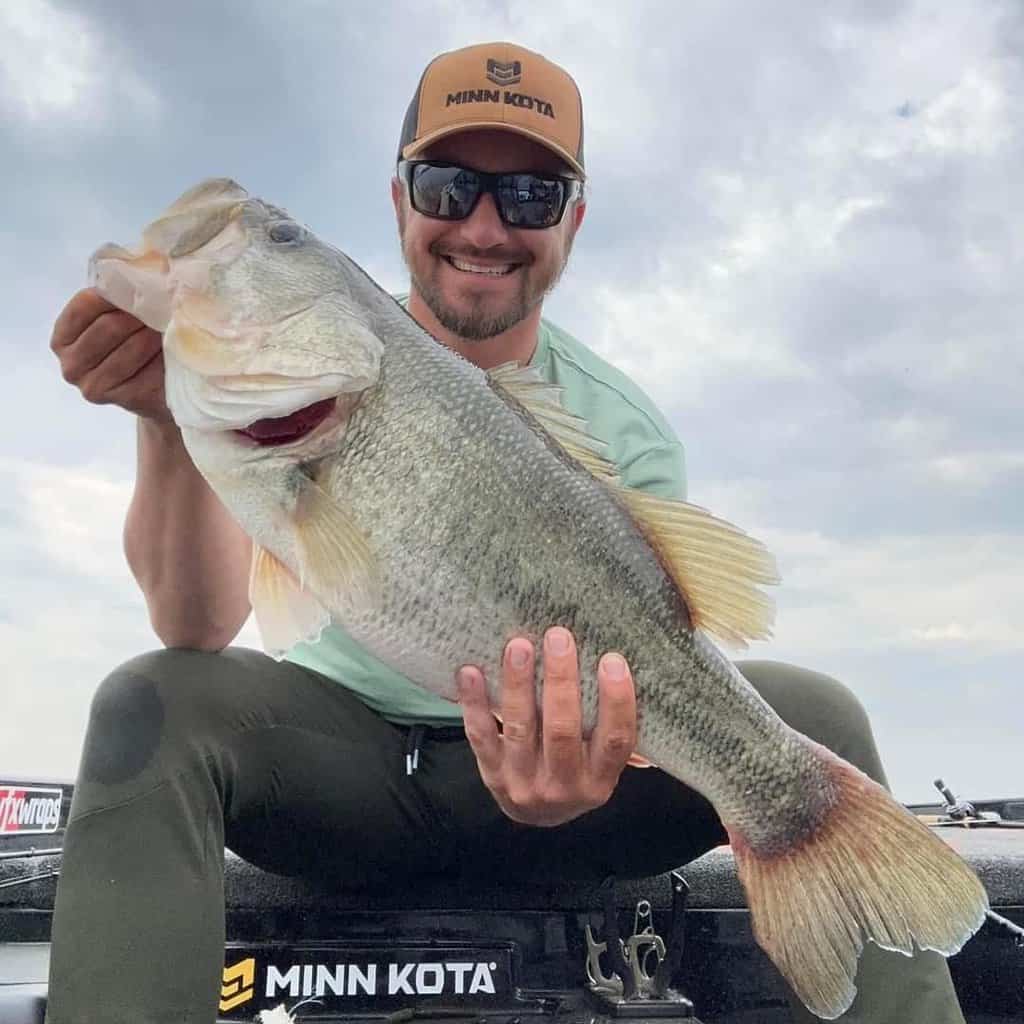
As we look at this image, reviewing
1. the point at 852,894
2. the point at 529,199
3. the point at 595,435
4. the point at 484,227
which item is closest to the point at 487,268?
the point at 484,227

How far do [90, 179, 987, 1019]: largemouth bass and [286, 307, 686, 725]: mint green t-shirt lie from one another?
50cm

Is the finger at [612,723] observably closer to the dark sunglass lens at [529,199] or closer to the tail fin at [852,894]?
the tail fin at [852,894]

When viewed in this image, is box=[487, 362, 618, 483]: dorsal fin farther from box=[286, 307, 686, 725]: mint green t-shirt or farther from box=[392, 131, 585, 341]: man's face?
box=[392, 131, 585, 341]: man's face

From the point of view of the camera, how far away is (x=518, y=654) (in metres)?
1.86

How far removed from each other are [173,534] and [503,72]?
1.75 m

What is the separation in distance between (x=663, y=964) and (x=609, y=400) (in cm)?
144

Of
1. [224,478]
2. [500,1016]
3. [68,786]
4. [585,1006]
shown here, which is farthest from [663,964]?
[68,786]

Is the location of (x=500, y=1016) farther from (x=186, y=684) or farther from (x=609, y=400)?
(x=609, y=400)

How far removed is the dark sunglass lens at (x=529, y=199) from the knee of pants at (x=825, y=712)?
4.60 ft

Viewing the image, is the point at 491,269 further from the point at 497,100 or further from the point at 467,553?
the point at 467,553

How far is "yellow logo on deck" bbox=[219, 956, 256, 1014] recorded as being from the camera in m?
2.22

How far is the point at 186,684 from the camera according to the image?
7.00ft

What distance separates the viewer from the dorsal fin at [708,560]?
2.05 m

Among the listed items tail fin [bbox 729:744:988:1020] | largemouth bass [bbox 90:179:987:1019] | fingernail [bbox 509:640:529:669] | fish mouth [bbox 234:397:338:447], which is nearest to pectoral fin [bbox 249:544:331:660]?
largemouth bass [bbox 90:179:987:1019]
